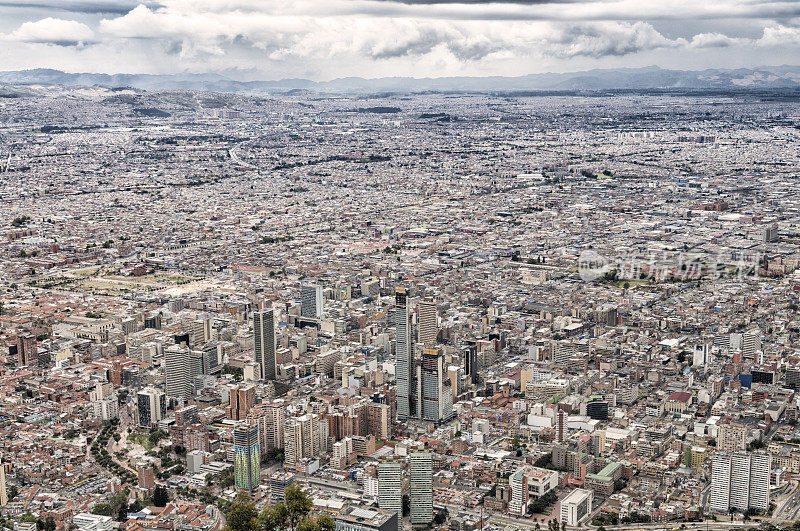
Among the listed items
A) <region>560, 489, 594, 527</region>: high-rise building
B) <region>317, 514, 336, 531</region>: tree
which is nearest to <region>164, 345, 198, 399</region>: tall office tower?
<region>560, 489, 594, 527</region>: high-rise building

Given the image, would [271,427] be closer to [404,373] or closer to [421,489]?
[404,373]

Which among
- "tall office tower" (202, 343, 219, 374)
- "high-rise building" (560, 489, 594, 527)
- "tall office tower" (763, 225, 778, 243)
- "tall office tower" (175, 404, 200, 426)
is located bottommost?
"high-rise building" (560, 489, 594, 527)

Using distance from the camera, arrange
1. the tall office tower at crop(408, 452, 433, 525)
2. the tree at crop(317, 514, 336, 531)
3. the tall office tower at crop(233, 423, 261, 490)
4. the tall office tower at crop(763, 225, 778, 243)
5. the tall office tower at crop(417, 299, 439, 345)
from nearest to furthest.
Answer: the tree at crop(317, 514, 336, 531) → the tall office tower at crop(408, 452, 433, 525) → the tall office tower at crop(233, 423, 261, 490) → the tall office tower at crop(417, 299, 439, 345) → the tall office tower at crop(763, 225, 778, 243)

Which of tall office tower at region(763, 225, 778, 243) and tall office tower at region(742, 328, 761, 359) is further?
tall office tower at region(763, 225, 778, 243)

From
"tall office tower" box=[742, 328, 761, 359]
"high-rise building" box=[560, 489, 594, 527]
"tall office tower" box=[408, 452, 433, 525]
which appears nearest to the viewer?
"high-rise building" box=[560, 489, 594, 527]

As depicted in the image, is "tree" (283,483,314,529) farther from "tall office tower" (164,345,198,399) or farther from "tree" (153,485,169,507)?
"tall office tower" (164,345,198,399)

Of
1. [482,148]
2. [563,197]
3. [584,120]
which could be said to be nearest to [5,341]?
[563,197]
